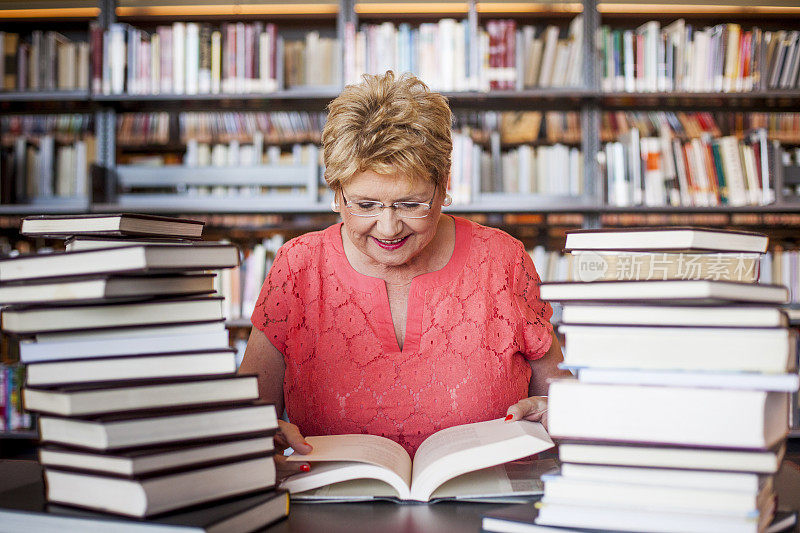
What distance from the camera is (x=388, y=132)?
1209mm

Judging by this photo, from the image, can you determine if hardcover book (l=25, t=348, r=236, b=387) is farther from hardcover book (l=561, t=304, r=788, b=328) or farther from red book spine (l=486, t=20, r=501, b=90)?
red book spine (l=486, t=20, r=501, b=90)

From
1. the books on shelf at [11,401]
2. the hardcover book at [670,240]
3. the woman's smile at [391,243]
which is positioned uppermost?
the woman's smile at [391,243]

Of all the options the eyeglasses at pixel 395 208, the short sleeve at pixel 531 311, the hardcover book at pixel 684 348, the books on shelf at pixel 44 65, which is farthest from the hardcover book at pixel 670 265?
the books on shelf at pixel 44 65

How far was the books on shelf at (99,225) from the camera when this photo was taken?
825mm

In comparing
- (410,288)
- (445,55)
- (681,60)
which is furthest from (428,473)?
(681,60)

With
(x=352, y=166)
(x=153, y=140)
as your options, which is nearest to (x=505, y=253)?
(x=352, y=166)

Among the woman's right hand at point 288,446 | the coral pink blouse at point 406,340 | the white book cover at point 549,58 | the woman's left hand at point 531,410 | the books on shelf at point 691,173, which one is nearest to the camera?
the woman's right hand at point 288,446

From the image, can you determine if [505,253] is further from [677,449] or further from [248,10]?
[248,10]

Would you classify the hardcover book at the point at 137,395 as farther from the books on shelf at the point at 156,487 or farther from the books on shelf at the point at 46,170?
the books on shelf at the point at 46,170

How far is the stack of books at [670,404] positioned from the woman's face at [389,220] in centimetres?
56

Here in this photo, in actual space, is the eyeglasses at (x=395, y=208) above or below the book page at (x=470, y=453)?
above

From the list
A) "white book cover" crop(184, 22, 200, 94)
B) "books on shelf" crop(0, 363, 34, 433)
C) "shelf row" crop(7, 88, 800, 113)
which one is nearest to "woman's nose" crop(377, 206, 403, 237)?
"shelf row" crop(7, 88, 800, 113)

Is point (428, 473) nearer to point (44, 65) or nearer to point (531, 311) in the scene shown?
point (531, 311)

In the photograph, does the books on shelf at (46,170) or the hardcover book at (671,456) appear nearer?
the hardcover book at (671,456)
